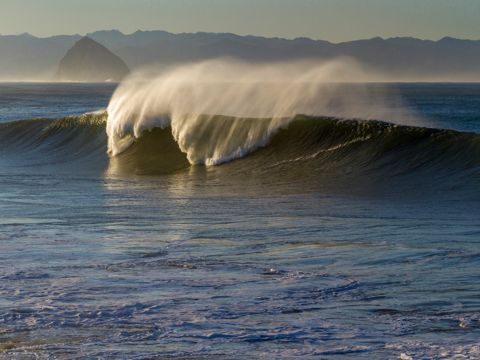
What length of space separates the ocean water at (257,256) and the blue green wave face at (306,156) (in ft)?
0.23

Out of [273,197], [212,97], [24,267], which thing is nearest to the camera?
[24,267]

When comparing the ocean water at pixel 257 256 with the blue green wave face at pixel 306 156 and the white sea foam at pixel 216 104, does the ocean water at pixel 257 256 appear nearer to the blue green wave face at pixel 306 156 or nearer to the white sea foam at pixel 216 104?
the blue green wave face at pixel 306 156

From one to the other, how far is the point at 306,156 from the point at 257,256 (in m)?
11.8

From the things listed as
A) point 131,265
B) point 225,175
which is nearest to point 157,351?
point 131,265

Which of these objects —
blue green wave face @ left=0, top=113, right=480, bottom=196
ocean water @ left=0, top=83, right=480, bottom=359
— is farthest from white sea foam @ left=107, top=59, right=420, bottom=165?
Answer: ocean water @ left=0, top=83, right=480, bottom=359

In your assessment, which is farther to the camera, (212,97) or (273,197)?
(212,97)

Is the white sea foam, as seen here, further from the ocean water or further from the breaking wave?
the ocean water

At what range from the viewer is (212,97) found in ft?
92.9

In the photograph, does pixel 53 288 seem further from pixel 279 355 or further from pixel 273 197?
pixel 273 197

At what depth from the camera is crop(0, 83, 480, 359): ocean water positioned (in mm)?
8094

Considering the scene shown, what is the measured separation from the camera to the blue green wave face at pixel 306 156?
1988cm

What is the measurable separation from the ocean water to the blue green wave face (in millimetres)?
71

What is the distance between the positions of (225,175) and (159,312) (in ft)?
42.1

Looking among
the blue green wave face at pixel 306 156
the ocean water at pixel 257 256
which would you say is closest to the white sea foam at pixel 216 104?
the blue green wave face at pixel 306 156
